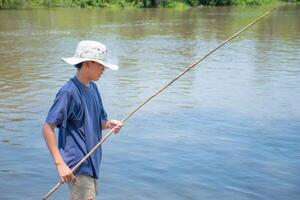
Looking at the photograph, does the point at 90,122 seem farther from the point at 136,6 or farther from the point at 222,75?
the point at 136,6

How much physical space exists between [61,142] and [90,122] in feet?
0.77

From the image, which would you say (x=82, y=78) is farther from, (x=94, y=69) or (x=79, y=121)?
(x=79, y=121)

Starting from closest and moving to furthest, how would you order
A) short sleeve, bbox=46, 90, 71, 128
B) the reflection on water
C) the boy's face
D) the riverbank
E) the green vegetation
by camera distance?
1. short sleeve, bbox=46, 90, 71, 128
2. the boy's face
3. the reflection on water
4. the green vegetation
5. the riverbank

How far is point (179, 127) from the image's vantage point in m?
8.73

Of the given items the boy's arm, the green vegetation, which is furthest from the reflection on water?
the green vegetation

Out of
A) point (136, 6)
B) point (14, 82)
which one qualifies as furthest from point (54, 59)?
point (136, 6)

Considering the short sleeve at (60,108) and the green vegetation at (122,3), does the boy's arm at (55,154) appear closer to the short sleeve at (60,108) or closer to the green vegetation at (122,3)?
the short sleeve at (60,108)

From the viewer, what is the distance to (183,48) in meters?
20.4

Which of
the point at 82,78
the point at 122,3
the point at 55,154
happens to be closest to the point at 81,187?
the point at 55,154

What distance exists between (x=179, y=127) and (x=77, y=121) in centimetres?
524

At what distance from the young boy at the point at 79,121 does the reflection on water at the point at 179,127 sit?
706 mm

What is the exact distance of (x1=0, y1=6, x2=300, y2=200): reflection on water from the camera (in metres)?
6.29

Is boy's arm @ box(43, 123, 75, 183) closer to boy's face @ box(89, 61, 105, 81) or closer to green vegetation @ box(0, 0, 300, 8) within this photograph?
boy's face @ box(89, 61, 105, 81)

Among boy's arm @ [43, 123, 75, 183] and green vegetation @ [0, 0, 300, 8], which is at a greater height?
boy's arm @ [43, 123, 75, 183]
